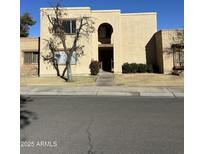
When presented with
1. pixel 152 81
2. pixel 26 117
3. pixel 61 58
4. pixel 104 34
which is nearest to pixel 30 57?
pixel 61 58

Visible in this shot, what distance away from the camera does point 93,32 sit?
27.8 meters

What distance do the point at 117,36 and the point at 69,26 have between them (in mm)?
5153

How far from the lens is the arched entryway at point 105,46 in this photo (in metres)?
30.0

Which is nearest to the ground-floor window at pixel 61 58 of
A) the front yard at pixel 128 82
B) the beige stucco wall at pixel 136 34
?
the front yard at pixel 128 82

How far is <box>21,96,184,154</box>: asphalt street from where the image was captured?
17.7 ft

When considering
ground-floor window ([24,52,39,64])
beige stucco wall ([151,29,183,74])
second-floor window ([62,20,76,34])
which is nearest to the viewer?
beige stucco wall ([151,29,183,74])

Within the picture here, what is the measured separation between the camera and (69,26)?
27.1 m

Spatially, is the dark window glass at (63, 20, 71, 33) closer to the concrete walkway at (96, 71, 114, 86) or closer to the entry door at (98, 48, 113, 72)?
the concrete walkway at (96, 71, 114, 86)

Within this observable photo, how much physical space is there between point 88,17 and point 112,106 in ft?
58.6

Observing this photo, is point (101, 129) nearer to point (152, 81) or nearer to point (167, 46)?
point (152, 81)

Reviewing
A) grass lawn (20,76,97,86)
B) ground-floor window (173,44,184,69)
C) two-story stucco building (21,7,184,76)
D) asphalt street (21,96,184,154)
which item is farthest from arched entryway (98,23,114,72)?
asphalt street (21,96,184,154)

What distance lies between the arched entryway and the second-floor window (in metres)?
3.85

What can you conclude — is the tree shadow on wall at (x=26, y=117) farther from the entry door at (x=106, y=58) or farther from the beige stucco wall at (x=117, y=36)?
the entry door at (x=106, y=58)
